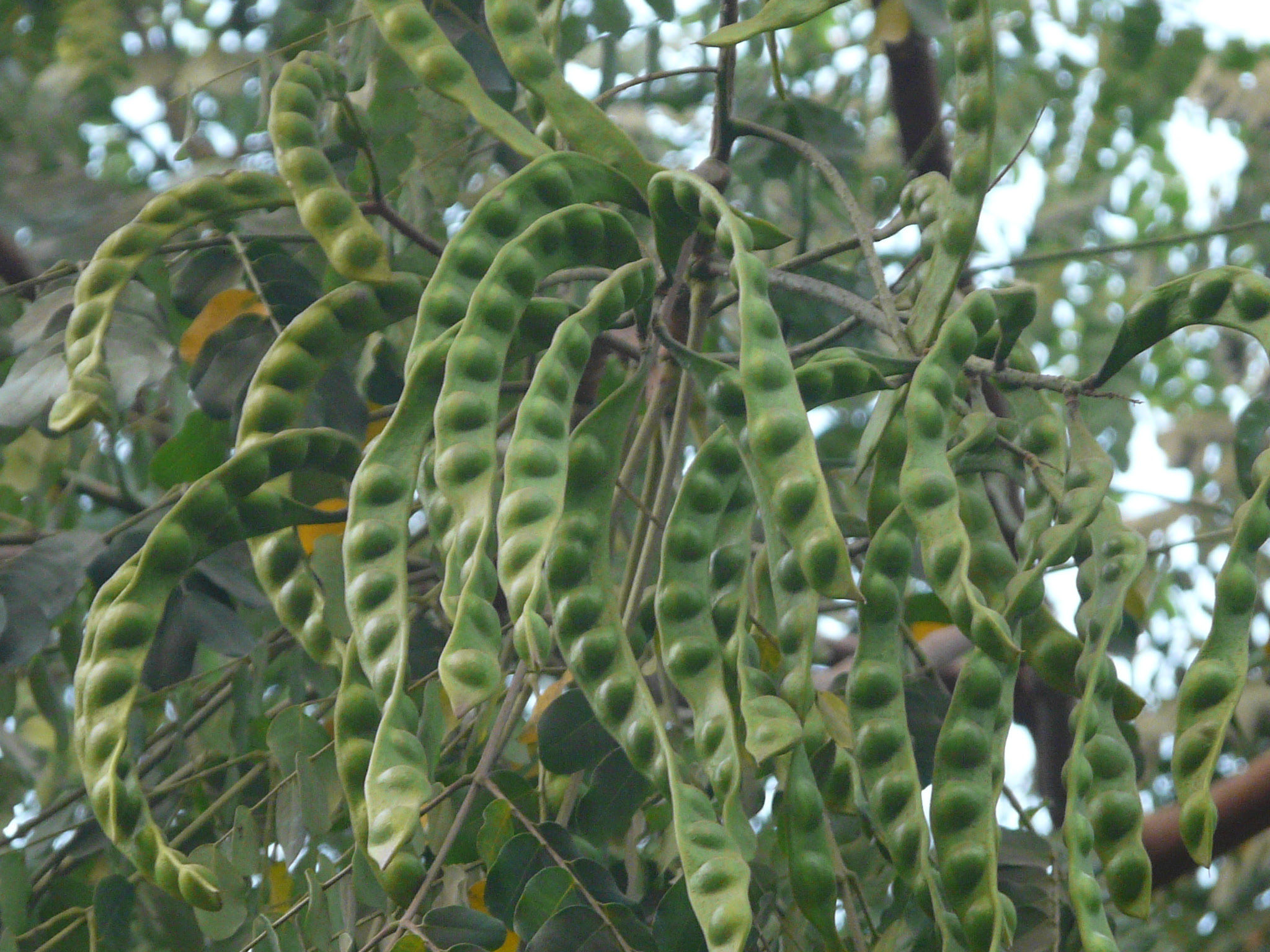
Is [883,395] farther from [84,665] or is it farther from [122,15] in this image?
[122,15]

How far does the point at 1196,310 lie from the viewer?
3.37ft

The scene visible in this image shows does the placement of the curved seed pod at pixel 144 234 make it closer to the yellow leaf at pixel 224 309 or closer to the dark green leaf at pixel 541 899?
the yellow leaf at pixel 224 309

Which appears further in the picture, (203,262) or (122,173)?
(122,173)

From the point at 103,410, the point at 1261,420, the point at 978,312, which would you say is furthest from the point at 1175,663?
the point at 103,410

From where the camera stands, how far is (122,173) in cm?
324

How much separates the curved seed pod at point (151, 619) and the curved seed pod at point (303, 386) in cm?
4

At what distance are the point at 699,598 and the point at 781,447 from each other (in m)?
0.18

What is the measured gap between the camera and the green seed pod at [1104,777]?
91cm

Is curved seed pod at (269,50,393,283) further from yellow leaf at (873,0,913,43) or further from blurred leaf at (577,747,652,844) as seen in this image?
yellow leaf at (873,0,913,43)

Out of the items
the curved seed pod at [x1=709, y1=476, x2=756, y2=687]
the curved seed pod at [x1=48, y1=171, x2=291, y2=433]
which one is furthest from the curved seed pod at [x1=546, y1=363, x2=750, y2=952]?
the curved seed pod at [x1=48, y1=171, x2=291, y2=433]

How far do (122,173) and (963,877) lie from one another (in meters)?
2.90

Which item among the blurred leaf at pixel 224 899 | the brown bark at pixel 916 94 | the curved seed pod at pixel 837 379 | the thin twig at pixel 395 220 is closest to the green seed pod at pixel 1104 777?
the curved seed pod at pixel 837 379

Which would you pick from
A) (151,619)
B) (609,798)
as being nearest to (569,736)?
(609,798)

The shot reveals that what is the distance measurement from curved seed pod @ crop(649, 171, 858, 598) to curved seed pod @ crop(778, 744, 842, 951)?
6.0 inches
